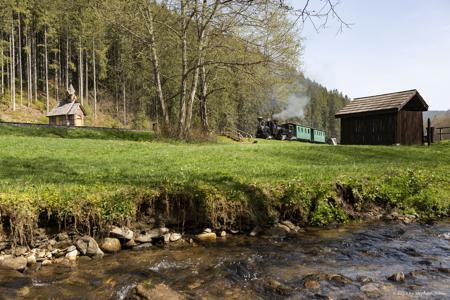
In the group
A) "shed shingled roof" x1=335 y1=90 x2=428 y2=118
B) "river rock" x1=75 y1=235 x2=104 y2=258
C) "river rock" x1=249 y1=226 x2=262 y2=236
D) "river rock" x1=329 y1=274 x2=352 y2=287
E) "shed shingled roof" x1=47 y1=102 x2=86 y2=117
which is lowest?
"river rock" x1=329 y1=274 x2=352 y2=287

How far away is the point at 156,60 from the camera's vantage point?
1070 inches

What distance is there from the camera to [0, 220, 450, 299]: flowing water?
17.5 ft

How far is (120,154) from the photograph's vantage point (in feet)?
48.5

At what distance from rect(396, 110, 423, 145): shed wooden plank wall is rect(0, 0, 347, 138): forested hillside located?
30.8 ft

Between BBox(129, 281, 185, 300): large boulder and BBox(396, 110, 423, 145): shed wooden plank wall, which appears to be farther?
BBox(396, 110, 423, 145): shed wooden plank wall

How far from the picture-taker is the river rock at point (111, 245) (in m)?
6.93

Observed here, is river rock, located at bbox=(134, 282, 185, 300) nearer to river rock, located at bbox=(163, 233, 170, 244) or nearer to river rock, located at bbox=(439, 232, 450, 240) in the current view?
river rock, located at bbox=(163, 233, 170, 244)

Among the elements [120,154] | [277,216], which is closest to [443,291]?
[277,216]

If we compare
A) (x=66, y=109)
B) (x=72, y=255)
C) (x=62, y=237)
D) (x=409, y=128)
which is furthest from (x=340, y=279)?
(x=66, y=109)

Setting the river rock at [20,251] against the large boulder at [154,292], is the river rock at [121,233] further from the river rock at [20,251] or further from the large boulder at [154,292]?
the large boulder at [154,292]

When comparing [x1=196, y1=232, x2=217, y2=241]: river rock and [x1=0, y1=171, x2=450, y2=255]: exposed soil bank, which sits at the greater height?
[x1=0, y1=171, x2=450, y2=255]: exposed soil bank

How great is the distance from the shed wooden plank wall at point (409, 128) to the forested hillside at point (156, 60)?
940 centimetres

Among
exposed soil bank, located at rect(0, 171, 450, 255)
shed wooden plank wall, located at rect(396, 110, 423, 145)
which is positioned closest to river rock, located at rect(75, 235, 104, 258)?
exposed soil bank, located at rect(0, 171, 450, 255)

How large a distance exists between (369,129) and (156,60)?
713 inches
